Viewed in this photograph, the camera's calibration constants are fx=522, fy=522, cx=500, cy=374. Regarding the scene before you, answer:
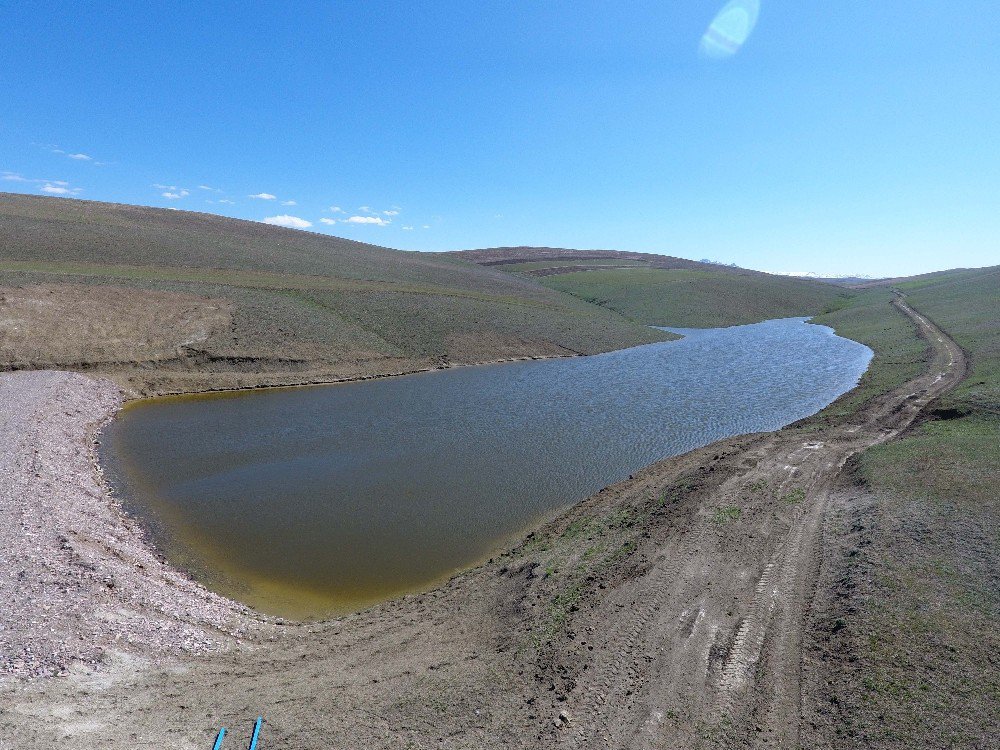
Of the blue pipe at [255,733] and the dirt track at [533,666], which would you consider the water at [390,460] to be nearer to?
the dirt track at [533,666]

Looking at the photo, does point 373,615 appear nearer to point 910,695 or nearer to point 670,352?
point 910,695

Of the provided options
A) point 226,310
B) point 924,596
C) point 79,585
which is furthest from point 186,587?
point 226,310

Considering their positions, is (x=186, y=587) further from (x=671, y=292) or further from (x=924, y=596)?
(x=671, y=292)

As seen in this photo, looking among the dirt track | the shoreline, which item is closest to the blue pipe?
the dirt track

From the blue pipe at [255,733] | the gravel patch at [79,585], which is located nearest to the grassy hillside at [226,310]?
the gravel patch at [79,585]

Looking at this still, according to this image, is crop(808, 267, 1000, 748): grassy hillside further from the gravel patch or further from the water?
the gravel patch

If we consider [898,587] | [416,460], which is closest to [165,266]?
[416,460]
